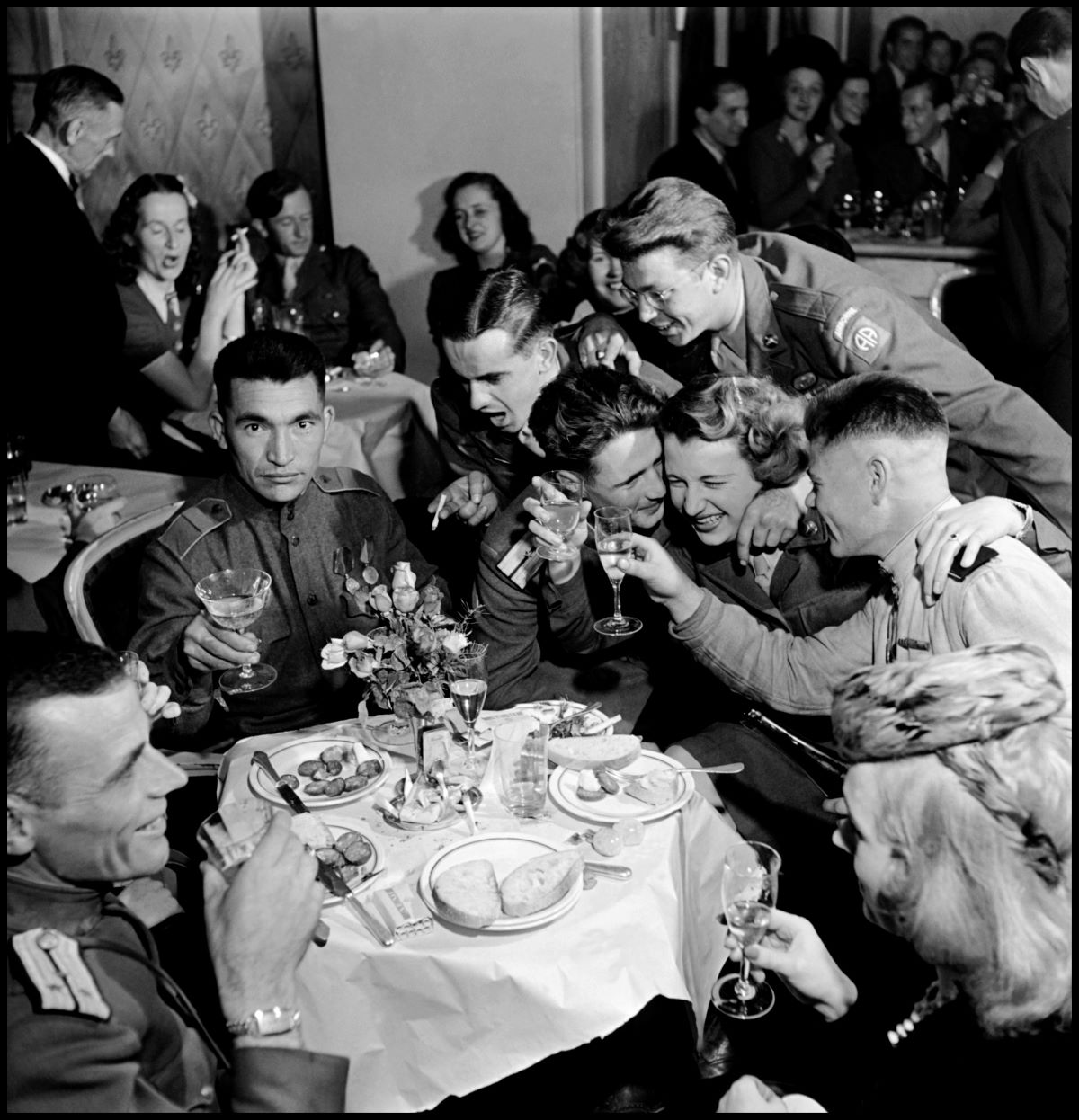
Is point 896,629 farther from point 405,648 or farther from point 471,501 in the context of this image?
point 471,501

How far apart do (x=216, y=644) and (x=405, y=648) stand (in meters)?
0.49

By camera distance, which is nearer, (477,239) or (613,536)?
(613,536)

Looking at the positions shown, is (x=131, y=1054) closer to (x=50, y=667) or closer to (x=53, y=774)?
(x=53, y=774)

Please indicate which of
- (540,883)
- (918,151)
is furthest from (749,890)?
(918,151)

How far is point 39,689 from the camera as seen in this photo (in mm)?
1605

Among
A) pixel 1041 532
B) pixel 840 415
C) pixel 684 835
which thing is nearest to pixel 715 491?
pixel 840 415

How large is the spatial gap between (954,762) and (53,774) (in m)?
1.20

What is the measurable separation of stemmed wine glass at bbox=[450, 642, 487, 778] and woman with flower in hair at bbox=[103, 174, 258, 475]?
2.85 meters

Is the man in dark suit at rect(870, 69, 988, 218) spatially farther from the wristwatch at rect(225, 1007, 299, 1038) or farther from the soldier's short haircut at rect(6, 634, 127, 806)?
the wristwatch at rect(225, 1007, 299, 1038)

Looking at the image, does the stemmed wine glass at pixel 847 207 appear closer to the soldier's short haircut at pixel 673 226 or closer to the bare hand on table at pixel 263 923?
the soldier's short haircut at pixel 673 226

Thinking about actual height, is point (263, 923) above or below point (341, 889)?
above

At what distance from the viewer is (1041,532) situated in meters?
2.55

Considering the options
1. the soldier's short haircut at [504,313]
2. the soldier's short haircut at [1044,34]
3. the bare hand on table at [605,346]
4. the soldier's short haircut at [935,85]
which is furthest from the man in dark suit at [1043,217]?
the soldier's short haircut at [935,85]

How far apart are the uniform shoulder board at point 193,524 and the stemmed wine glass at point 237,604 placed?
0.27 metres
